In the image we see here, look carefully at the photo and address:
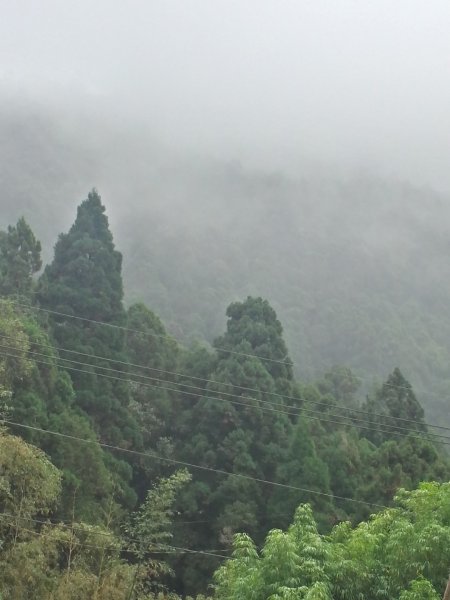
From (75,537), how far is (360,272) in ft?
242

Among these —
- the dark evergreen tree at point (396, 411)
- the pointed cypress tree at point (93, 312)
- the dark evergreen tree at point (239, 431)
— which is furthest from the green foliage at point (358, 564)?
the dark evergreen tree at point (396, 411)

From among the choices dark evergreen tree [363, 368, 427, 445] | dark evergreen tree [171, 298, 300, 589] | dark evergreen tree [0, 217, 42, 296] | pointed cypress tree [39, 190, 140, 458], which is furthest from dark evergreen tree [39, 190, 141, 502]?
dark evergreen tree [363, 368, 427, 445]

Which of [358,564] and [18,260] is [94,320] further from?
[358,564]

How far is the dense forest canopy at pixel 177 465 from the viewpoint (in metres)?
14.1

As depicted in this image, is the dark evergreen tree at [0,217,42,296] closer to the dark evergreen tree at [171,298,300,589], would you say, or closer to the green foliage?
the dark evergreen tree at [171,298,300,589]

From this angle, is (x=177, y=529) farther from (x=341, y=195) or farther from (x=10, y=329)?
(x=341, y=195)

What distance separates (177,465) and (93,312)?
754 cm

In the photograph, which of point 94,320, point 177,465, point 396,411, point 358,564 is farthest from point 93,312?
point 358,564

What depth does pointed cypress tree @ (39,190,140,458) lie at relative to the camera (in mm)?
29250

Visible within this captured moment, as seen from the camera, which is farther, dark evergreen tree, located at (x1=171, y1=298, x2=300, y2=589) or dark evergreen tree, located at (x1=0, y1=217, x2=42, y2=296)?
dark evergreen tree, located at (x1=0, y1=217, x2=42, y2=296)

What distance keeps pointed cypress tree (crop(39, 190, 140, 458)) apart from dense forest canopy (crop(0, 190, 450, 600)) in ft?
0.26

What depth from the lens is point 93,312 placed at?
31594mm

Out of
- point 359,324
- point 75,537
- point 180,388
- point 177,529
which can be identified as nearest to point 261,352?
point 180,388

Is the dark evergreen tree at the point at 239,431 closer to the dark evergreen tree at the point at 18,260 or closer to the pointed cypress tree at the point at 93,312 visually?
the pointed cypress tree at the point at 93,312
